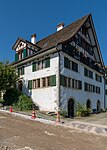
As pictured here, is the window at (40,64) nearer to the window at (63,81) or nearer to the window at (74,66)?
the window at (63,81)

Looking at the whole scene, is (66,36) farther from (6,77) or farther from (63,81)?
(6,77)

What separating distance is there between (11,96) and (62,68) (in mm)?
8682

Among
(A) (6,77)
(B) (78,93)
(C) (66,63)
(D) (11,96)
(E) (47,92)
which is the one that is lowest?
(D) (11,96)

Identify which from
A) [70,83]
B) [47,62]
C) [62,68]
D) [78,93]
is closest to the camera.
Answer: [62,68]

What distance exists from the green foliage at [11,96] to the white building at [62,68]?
144cm

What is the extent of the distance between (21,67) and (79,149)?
21.1 m

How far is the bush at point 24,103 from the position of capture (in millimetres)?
22047

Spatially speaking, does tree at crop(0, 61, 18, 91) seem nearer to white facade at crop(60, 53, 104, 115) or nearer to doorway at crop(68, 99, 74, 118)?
white facade at crop(60, 53, 104, 115)

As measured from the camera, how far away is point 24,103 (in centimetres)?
2236

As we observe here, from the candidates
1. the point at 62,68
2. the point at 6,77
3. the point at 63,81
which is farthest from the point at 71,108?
the point at 6,77

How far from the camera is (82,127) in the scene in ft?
42.8

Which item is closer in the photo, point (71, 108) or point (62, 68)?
point (62, 68)

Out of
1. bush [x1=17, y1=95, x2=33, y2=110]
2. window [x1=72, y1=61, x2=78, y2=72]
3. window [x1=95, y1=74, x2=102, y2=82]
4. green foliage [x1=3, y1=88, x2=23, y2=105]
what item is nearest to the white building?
window [x1=72, y1=61, x2=78, y2=72]

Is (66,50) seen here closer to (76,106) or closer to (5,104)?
(76,106)
